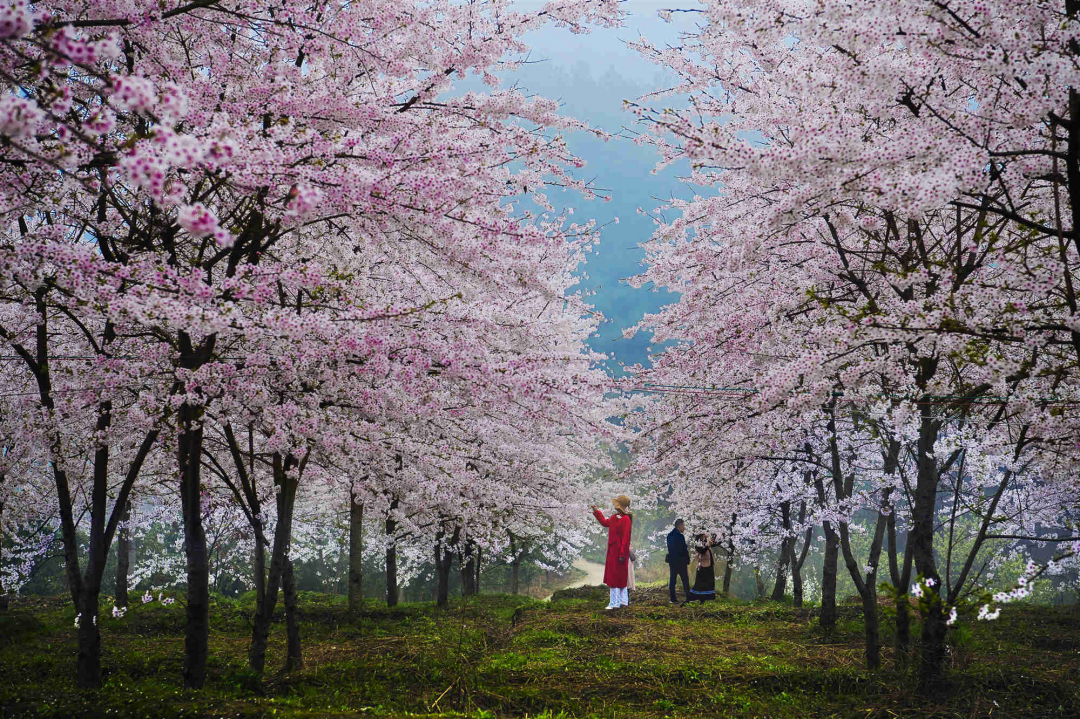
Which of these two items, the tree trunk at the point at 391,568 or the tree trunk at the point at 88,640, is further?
the tree trunk at the point at 391,568

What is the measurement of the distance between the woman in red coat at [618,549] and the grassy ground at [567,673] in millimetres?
1145

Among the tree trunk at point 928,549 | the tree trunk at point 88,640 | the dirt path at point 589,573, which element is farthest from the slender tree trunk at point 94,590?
the dirt path at point 589,573

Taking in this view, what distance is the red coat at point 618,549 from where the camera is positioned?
10.3 meters

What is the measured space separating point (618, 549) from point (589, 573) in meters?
33.9

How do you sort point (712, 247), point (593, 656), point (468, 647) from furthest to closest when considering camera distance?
point (712, 247) < point (468, 647) < point (593, 656)

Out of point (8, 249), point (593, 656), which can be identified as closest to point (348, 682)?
point (593, 656)

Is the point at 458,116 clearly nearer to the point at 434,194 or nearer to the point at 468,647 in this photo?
the point at 434,194

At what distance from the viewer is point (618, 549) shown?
10414 mm

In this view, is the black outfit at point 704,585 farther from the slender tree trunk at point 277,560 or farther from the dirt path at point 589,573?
the dirt path at point 589,573

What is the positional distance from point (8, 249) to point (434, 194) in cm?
283

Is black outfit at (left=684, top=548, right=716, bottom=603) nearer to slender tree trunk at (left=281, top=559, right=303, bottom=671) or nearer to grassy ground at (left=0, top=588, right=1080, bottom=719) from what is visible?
grassy ground at (left=0, top=588, right=1080, bottom=719)

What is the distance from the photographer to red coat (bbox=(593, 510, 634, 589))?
1029 cm

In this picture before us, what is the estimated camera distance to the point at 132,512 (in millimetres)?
16125

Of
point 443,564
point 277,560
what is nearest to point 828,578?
point 277,560
